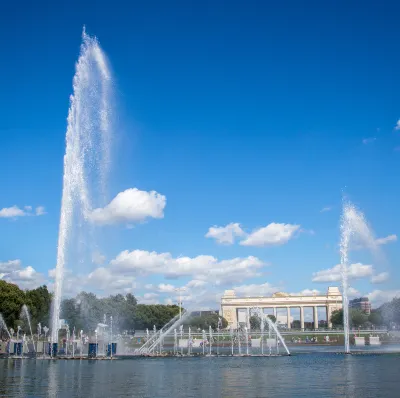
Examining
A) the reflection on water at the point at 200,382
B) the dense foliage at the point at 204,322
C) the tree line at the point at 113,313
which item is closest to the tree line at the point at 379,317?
the dense foliage at the point at 204,322

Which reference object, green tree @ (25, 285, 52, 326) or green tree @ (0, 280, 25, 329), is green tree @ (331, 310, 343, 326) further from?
green tree @ (0, 280, 25, 329)

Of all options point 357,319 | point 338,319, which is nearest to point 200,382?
point 357,319

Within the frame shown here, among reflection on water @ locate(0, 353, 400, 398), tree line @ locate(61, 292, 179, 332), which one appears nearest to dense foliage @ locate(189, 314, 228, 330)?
tree line @ locate(61, 292, 179, 332)

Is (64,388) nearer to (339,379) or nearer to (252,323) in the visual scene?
(339,379)

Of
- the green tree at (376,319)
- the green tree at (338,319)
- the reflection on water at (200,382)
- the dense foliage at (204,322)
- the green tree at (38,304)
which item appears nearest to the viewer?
the reflection on water at (200,382)

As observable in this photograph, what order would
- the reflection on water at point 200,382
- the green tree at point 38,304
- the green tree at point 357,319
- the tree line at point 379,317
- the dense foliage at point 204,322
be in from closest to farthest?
the reflection on water at point 200,382 < the green tree at point 38,304 < the tree line at point 379,317 < the green tree at point 357,319 < the dense foliage at point 204,322

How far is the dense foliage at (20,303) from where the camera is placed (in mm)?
93000

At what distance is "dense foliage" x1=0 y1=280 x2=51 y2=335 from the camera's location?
3661 inches

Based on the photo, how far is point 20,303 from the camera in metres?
95.8

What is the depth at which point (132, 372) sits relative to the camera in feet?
140

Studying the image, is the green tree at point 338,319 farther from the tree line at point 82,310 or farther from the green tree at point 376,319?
the tree line at point 82,310

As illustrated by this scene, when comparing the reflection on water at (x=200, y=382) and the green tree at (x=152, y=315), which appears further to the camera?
the green tree at (x=152, y=315)

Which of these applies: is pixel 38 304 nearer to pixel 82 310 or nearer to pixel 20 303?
pixel 20 303

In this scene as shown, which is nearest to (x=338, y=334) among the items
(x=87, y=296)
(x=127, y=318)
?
(x=127, y=318)
